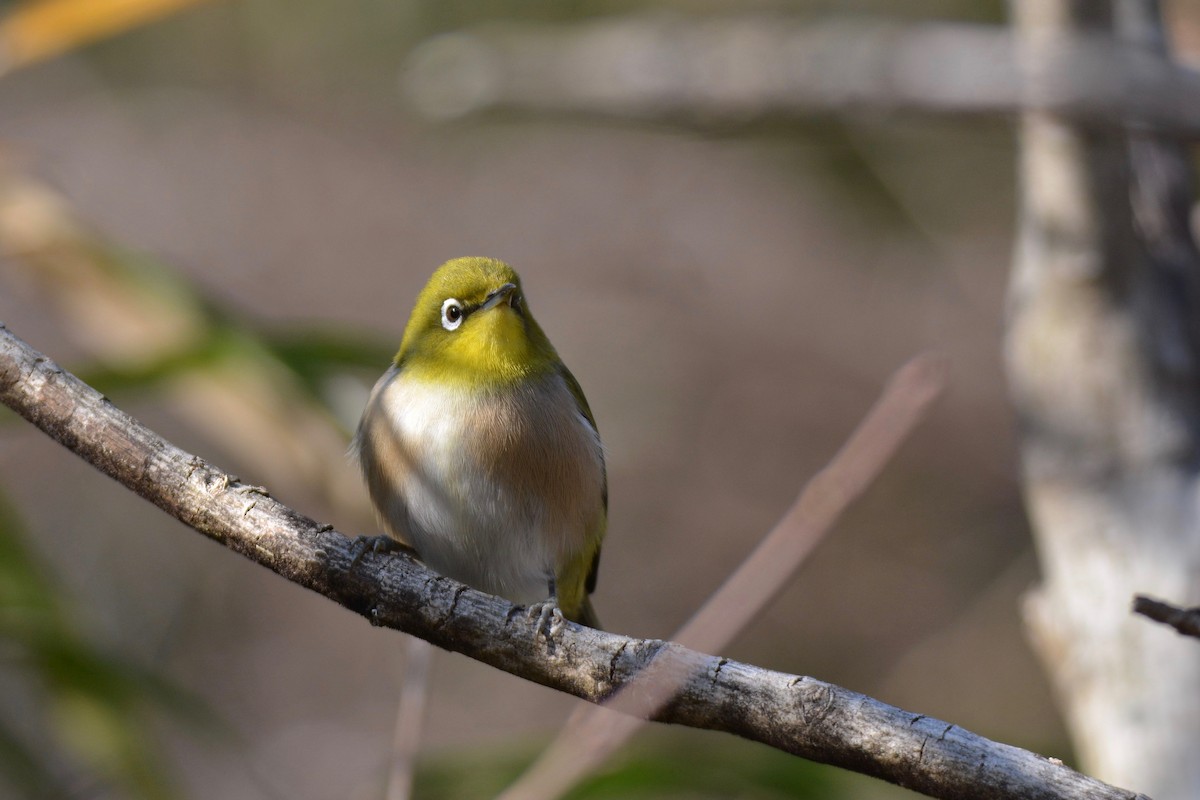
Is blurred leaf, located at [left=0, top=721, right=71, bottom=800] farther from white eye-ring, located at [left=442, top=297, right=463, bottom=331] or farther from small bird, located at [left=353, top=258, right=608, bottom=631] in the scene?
white eye-ring, located at [left=442, top=297, right=463, bottom=331]

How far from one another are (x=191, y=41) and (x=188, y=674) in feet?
18.4

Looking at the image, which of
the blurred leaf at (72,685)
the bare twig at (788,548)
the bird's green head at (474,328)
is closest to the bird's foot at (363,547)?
the bare twig at (788,548)

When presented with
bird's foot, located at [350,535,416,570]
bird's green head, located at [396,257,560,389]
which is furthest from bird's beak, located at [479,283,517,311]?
bird's foot, located at [350,535,416,570]

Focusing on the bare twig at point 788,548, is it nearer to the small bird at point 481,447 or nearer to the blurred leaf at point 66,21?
the small bird at point 481,447

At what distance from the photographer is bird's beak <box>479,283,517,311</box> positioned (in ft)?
9.36

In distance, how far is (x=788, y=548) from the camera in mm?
1571

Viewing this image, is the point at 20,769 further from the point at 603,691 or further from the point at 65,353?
the point at 65,353

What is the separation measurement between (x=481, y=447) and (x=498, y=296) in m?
0.39

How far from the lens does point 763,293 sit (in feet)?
27.7

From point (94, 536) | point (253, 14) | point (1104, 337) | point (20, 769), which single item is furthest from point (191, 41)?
point (1104, 337)

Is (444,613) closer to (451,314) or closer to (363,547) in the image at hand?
(363,547)

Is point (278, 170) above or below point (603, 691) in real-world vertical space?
above

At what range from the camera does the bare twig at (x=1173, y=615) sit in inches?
59.0

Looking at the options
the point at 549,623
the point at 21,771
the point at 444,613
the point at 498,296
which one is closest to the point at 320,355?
the point at 498,296
